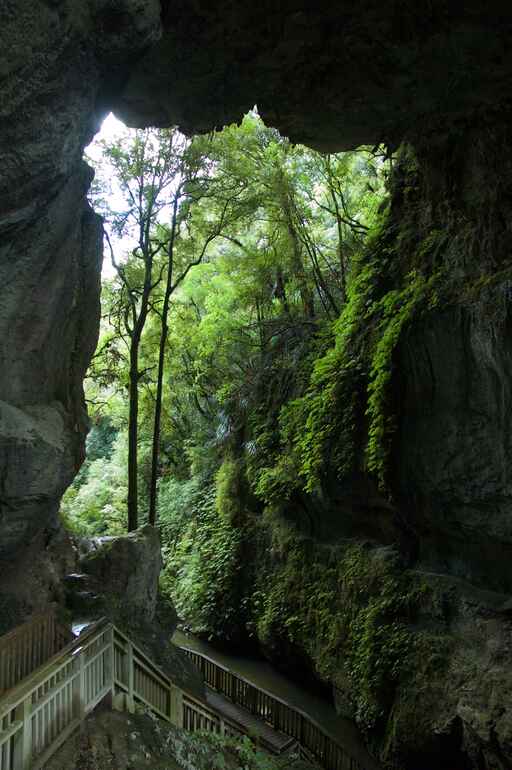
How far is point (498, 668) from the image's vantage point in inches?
306

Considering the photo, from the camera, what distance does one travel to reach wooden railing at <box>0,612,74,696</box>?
5293 mm

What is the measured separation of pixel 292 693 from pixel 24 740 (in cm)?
918

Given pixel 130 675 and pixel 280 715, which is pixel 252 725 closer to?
pixel 280 715

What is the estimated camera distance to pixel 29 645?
18.8 ft

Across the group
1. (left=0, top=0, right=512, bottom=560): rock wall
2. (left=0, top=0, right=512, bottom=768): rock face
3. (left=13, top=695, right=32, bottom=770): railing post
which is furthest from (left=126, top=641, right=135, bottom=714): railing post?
(left=13, top=695, right=32, bottom=770): railing post

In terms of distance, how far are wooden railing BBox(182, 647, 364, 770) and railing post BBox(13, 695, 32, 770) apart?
6650mm

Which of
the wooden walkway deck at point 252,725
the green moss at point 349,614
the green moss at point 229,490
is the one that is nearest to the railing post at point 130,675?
the wooden walkway deck at point 252,725

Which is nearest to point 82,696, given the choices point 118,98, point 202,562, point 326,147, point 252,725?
point 252,725

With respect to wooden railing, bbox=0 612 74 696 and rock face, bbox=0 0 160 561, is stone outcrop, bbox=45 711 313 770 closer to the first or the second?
wooden railing, bbox=0 612 74 696

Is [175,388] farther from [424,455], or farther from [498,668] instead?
[498,668]

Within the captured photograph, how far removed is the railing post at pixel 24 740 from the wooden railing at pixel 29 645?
1.38 feet

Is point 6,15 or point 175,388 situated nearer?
point 6,15

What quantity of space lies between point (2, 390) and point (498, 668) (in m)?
7.34

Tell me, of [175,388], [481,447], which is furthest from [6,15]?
[175,388]
